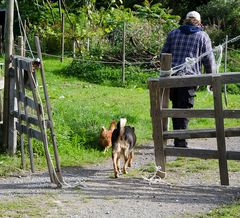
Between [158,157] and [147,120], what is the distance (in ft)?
14.4

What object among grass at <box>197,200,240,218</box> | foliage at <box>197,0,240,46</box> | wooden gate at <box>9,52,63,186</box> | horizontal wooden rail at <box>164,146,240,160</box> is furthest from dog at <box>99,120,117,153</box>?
foliage at <box>197,0,240,46</box>

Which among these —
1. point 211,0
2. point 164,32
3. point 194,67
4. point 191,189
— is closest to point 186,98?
point 194,67

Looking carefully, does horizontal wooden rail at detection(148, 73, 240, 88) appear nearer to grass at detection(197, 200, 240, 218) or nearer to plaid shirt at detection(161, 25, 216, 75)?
plaid shirt at detection(161, 25, 216, 75)

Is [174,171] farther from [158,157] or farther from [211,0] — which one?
[211,0]

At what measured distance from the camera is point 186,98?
29.6 ft

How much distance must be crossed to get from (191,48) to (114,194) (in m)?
2.93

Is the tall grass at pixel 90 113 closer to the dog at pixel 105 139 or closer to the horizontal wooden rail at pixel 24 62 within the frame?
the dog at pixel 105 139

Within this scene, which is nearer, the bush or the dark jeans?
the dark jeans

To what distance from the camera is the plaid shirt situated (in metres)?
8.97

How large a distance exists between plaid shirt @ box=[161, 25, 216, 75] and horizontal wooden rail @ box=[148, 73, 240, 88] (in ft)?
4.90

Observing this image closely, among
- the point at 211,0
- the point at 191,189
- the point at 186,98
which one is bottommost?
the point at 191,189

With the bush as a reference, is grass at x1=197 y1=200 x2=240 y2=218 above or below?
below

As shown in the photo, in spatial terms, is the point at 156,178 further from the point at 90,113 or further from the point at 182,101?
the point at 90,113

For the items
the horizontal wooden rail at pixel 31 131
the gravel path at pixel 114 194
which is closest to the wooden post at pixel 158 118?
the gravel path at pixel 114 194
